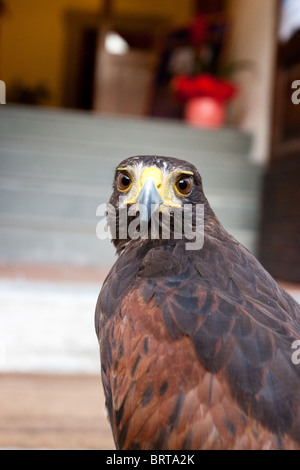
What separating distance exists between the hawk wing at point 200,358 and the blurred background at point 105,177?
68 cm

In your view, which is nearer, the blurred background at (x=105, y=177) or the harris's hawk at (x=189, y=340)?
the harris's hawk at (x=189, y=340)

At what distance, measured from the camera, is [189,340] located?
69cm

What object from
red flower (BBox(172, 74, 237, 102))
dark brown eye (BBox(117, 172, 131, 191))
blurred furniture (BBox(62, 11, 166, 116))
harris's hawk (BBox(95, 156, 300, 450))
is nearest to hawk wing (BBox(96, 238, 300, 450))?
harris's hawk (BBox(95, 156, 300, 450))

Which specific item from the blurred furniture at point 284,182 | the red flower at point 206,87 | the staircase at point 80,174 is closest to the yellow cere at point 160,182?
the blurred furniture at point 284,182

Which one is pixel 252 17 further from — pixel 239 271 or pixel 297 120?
pixel 239 271

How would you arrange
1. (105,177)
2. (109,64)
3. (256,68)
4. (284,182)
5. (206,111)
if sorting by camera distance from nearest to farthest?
(284,182), (105,177), (256,68), (206,111), (109,64)

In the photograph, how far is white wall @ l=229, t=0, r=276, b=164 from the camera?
4234 millimetres

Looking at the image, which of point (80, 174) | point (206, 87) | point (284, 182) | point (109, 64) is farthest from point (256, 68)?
point (109, 64)

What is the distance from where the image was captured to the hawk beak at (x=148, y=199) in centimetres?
69

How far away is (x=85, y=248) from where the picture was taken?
345 cm

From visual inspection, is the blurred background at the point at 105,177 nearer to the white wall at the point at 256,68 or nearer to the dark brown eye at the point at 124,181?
the white wall at the point at 256,68

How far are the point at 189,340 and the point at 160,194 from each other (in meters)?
0.22

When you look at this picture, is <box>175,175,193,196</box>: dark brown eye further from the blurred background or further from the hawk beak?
the blurred background

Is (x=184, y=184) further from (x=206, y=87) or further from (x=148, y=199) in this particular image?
(x=206, y=87)
